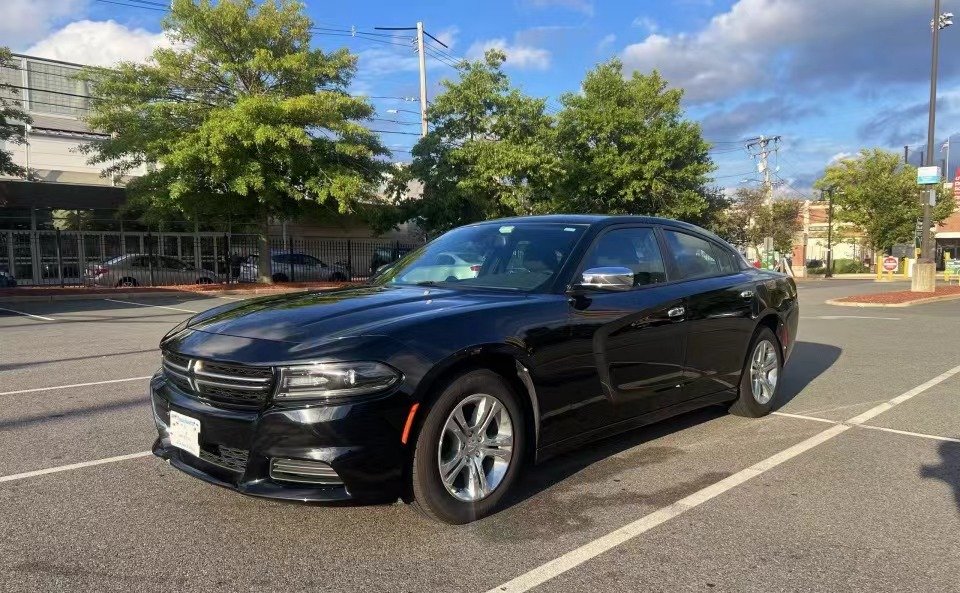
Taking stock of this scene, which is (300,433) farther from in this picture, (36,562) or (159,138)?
(159,138)

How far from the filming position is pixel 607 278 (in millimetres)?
4066

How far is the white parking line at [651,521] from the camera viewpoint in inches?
120

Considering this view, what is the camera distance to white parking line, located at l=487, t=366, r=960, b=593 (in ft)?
10.0

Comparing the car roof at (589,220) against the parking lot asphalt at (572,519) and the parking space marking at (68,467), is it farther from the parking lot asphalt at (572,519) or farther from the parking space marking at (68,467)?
the parking space marking at (68,467)

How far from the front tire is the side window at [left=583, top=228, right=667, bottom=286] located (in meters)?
1.22

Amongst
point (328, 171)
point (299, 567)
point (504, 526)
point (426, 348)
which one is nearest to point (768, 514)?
point (504, 526)

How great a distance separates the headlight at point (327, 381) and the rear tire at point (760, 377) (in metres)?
3.54

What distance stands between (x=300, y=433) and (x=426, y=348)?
0.66 metres

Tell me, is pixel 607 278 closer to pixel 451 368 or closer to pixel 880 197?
pixel 451 368

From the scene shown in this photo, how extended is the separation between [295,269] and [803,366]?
26.0 m

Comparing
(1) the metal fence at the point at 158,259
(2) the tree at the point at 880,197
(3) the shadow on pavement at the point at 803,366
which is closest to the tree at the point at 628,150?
(1) the metal fence at the point at 158,259

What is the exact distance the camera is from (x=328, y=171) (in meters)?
24.9

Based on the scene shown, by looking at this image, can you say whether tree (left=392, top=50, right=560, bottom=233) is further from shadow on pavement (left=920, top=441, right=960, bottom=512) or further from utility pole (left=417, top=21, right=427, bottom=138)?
shadow on pavement (left=920, top=441, right=960, bottom=512)

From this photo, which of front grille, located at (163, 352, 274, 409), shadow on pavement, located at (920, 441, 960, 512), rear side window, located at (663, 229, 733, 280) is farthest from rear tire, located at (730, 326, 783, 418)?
front grille, located at (163, 352, 274, 409)
